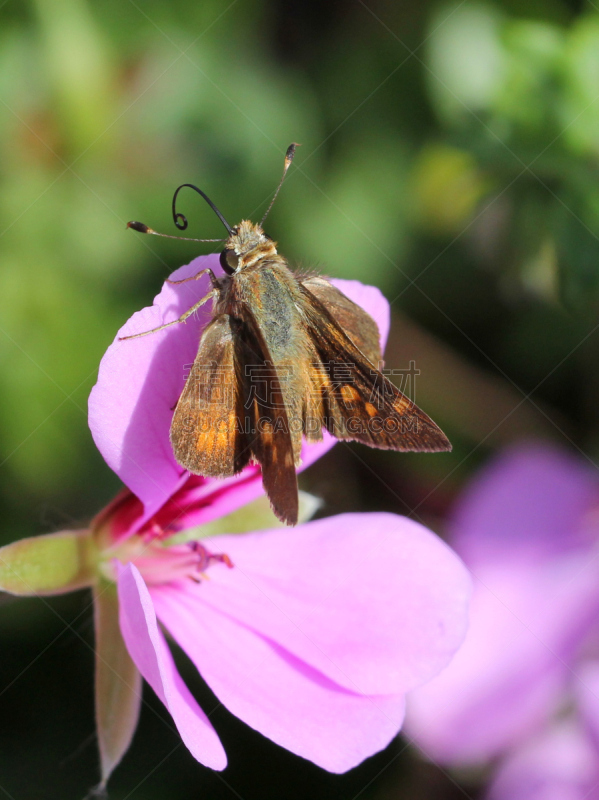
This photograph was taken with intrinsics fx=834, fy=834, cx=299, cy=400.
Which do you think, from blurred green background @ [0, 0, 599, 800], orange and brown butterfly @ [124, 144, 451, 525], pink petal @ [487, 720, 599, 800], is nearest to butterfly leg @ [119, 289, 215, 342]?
orange and brown butterfly @ [124, 144, 451, 525]

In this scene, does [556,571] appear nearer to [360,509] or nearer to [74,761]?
[360,509]

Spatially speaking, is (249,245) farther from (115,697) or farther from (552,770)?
(552,770)

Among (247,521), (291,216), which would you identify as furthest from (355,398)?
(291,216)

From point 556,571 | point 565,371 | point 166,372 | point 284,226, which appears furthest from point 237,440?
point 565,371

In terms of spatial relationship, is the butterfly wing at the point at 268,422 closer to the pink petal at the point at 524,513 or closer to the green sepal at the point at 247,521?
the green sepal at the point at 247,521

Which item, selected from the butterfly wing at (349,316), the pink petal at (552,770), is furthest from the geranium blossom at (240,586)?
the pink petal at (552,770)

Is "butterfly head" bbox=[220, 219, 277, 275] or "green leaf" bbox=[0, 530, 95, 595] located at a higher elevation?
"butterfly head" bbox=[220, 219, 277, 275]

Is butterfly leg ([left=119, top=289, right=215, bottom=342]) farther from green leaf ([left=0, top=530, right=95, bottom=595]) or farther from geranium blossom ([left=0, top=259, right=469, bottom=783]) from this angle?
green leaf ([left=0, top=530, right=95, bottom=595])
